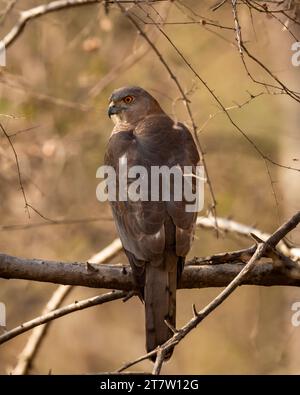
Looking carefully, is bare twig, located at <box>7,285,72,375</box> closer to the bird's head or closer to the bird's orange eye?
the bird's head

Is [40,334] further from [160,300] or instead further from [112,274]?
[112,274]

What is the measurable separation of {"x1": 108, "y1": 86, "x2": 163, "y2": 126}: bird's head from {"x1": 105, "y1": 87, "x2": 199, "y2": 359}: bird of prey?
0.63m

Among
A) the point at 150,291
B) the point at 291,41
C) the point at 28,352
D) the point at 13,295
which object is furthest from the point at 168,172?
the point at 13,295

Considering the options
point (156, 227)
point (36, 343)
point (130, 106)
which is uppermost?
point (130, 106)

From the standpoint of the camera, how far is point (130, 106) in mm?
7523

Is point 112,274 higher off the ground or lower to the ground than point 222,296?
higher

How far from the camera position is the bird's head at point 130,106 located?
7484 mm

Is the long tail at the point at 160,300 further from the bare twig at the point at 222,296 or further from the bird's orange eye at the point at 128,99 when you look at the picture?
the bird's orange eye at the point at 128,99

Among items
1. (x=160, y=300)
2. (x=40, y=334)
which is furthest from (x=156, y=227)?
(x=40, y=334)

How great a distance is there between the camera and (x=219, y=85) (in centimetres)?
1403

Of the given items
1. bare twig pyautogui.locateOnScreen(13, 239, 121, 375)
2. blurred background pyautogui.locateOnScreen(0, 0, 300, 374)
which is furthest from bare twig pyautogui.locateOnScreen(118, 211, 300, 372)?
blurred background pyautogui.locateOnScreen(0, 0, 300, 374)

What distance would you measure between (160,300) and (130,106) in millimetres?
2279

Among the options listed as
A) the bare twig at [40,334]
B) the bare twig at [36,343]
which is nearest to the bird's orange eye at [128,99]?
the bare twig at [40,334]

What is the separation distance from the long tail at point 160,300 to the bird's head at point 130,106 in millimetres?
1922
